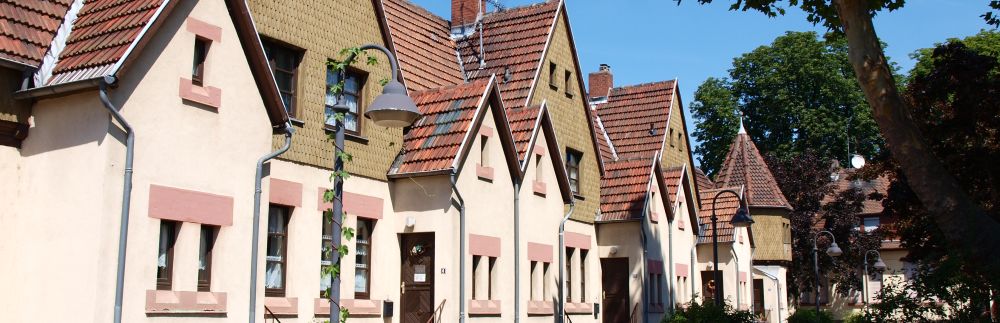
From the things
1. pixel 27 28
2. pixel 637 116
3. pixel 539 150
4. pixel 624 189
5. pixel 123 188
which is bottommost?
pixel 123 188

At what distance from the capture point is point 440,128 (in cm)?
2100

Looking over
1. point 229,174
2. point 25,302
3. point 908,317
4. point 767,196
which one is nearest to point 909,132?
point 908,317

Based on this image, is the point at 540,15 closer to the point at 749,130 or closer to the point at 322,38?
the point at 322,38

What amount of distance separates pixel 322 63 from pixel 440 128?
118 inches

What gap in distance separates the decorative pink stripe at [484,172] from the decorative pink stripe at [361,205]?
7.66ft

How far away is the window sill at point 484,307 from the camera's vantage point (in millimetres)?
21297

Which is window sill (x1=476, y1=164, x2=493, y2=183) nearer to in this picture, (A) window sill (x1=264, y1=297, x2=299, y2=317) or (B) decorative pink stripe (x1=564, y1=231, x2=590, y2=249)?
(A) window sill (x1=264, y1=297, x2=299, y2=317)

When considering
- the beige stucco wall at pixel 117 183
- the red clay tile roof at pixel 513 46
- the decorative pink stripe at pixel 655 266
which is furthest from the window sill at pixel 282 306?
the decorative pink stripe at pixel 655 266

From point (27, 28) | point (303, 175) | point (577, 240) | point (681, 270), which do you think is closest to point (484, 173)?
point (303, 175)

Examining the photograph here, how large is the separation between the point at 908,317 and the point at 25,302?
12540 millimetres

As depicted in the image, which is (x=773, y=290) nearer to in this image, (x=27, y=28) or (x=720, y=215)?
(x=720, y=215)

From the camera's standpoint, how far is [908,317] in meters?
16.1

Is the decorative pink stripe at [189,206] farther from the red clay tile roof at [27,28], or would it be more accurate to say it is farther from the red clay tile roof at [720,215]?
the red clay tile roof at [720,215]

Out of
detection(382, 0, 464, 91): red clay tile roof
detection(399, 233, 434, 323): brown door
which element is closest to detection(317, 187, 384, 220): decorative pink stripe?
detection(399, 233, 434, 323): brown door
